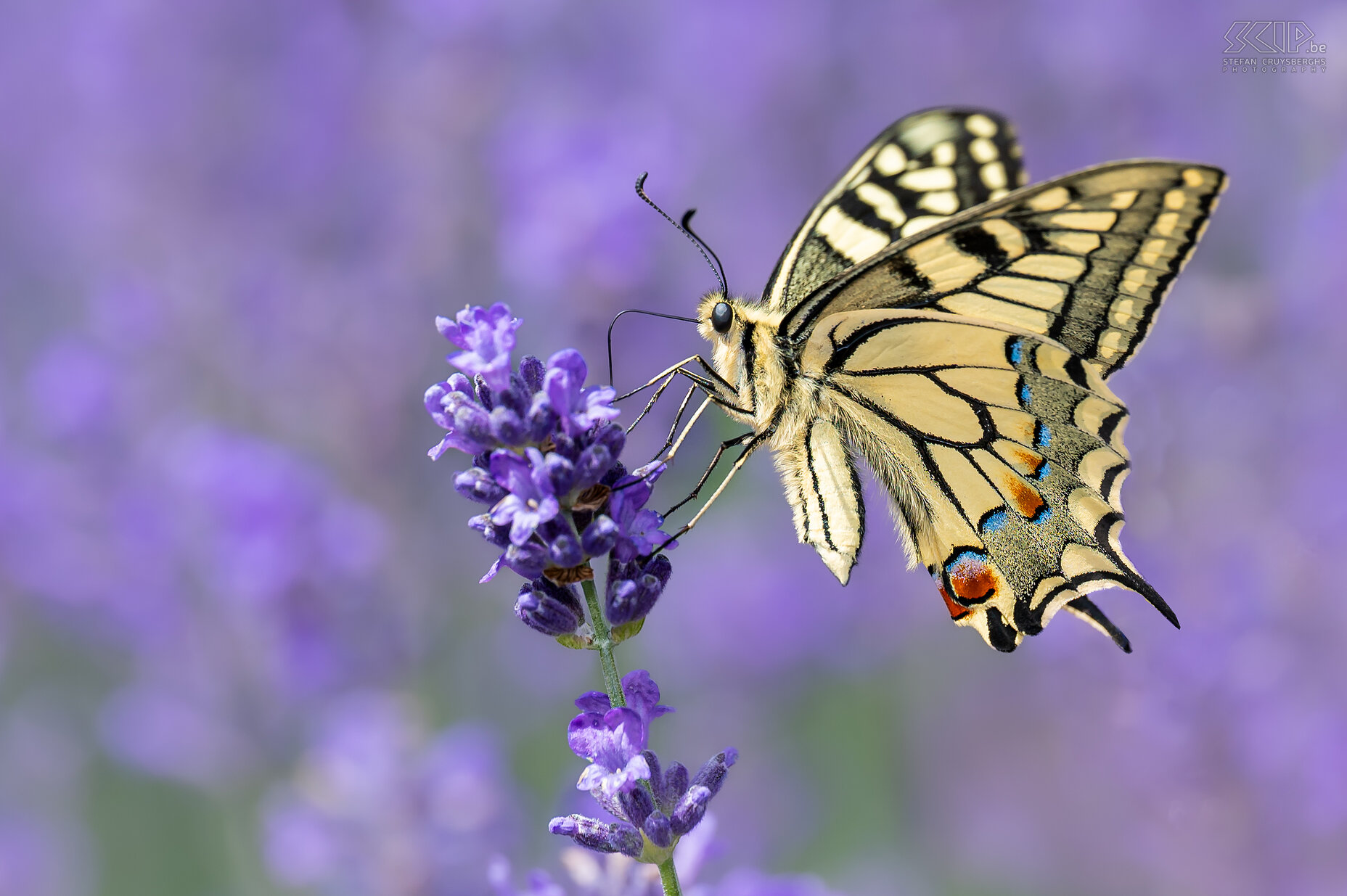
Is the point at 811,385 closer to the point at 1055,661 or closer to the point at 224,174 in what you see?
the point at 1055,661

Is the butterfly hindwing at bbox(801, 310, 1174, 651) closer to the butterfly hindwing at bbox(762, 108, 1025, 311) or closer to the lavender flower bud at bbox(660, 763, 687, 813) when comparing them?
the butterfly hindwing at bbox(762, 108, 1025, 311)

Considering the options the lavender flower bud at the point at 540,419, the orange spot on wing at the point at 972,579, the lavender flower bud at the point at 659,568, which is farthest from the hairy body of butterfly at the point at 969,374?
the lavender flower bud at the point at 540,419

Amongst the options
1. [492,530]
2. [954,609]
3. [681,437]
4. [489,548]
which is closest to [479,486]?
[492,530]

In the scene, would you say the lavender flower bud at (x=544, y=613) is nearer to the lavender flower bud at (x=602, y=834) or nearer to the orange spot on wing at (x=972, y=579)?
the lavender flower bud at (x=602, y=834)

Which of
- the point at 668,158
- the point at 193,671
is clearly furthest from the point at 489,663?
the point at 668,158

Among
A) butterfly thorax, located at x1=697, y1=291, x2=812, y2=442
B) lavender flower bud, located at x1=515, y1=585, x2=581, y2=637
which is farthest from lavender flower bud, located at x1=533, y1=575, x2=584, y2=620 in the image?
butterfly thorax, located at x1=697, y1=291, x2=812, y2=442

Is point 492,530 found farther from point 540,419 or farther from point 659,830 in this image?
point 659,830

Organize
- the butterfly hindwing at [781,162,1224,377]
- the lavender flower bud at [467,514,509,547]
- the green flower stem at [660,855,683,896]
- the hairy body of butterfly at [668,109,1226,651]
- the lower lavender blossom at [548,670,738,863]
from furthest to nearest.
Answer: the hairy body of butterfly at [668,109,1226,651] < the butterfly hindwing at [781,162,1224,377] < the lavender flower bud at [467,514,509,547] < the lower lavender blossom at [548,670,738,863] < the green flower stem at [660,855,683,896]
